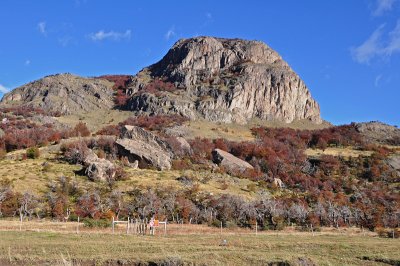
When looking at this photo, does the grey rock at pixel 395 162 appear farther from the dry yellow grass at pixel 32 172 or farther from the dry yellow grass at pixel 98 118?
the dry yellow grass at pixel 98 118

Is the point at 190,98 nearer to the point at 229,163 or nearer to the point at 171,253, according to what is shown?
the point at 229,163

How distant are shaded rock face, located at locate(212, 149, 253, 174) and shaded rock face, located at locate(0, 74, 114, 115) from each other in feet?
298

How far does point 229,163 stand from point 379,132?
261 ft

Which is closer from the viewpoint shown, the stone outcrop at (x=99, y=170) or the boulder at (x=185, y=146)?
the stone outcrop at (x=99, y=170)

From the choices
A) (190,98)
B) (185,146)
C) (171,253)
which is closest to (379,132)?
(190,98)

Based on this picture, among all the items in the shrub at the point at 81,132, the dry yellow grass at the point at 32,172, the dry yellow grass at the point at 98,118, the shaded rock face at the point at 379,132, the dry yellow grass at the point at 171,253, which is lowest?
the dry yellow grass at the point at 171,253

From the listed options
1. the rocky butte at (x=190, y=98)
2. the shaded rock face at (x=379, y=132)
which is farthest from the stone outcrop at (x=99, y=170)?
the shaded rock face at (x=379, y=132)

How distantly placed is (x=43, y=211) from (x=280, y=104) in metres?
153

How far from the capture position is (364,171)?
328ft

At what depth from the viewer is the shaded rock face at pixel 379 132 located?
465ft

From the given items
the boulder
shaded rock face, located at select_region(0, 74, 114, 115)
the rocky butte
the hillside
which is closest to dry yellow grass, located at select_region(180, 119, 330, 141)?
the hillside

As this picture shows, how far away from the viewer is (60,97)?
182375 millimetres

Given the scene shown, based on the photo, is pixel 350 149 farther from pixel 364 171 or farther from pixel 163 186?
pixel 163 186

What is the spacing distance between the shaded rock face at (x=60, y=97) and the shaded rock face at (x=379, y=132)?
10680cm
